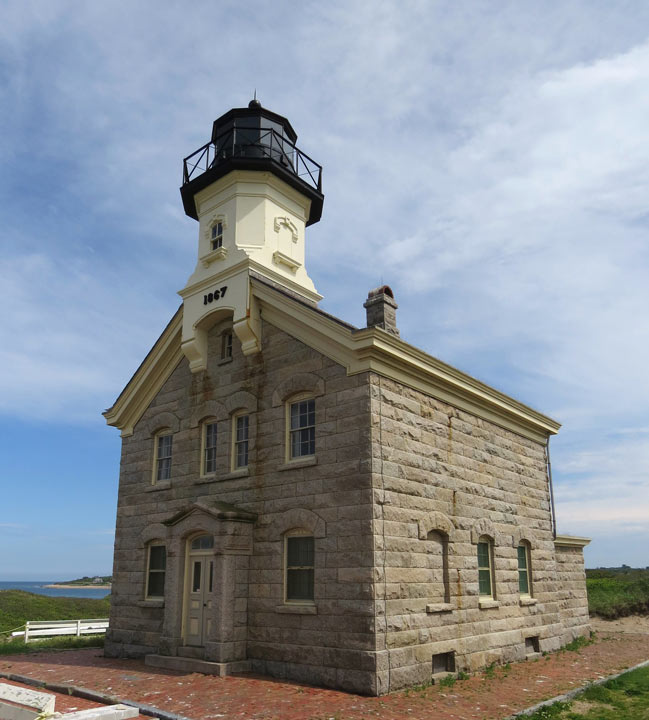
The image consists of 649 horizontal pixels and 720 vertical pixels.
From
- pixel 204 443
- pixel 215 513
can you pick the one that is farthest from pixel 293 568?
pixel 204 443

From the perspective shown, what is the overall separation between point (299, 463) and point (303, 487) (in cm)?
53

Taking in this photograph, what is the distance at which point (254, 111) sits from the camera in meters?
21.0

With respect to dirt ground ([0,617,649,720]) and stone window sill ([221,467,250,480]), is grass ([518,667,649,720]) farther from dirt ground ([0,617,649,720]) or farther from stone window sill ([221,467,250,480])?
stone window sill ([221,467,250,480])

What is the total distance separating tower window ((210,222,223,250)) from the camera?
18891 millimetres

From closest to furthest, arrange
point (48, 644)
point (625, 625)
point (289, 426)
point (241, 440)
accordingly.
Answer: point (289, 426) < point (241, 440) < point (48, 644) < point (625, 625)

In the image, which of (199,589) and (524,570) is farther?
(524,570)

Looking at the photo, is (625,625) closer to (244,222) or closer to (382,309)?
(382,309)

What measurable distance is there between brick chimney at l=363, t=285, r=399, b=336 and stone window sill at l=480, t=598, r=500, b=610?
266 inches

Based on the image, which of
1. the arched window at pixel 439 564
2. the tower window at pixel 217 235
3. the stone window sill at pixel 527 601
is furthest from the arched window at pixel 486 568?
the tower window at pixel 217 235

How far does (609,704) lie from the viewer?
11586 millimetres

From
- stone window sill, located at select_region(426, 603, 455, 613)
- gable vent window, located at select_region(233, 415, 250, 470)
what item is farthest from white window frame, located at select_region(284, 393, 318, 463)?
stone window sill, located at select_region(426, 603, 455, 613)

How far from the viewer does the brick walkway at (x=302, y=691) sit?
1055cm

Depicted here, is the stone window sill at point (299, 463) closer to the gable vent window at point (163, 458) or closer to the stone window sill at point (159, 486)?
the stone window sill at point (159, 486)

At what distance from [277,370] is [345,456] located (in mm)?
3079
